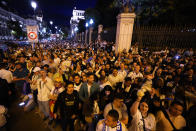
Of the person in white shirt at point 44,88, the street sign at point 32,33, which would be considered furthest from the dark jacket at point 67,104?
the street sign at point 32,33

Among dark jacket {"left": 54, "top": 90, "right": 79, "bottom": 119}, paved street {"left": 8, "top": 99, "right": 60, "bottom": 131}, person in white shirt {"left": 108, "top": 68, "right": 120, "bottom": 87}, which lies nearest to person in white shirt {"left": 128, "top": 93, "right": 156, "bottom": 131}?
dark jacket {"left": 54, "top": 90, "right": 79, "bottom": 119}

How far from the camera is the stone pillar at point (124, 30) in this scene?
29.6 ft

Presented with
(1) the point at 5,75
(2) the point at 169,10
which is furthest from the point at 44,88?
(2) the point at 169,10

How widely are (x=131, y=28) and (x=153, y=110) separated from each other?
27.6ft

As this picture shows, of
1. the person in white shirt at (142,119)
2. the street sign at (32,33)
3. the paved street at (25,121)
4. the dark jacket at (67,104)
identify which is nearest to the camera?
the person in white shirt at (142,119)

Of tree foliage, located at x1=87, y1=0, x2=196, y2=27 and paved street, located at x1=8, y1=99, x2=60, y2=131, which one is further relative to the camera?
tree foliage, located at x1=87, y1=0, x2=196, y2=27

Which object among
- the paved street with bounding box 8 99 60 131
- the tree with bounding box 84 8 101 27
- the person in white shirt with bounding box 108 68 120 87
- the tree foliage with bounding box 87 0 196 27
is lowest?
the paved street with bounding box 8 99 60 131

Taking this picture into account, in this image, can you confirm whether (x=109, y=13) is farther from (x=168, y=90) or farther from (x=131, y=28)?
(x=168, y=90)

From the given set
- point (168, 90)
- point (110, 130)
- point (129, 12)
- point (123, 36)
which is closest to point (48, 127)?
point (110, 130)

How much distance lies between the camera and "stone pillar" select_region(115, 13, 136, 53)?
9008 millimetres

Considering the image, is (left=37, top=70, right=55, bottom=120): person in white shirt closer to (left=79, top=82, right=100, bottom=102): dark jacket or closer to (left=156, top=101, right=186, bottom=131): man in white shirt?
(left=79, top=82, right=100, bottom=102): dark jacket

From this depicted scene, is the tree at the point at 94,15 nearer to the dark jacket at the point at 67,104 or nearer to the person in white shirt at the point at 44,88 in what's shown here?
the person in white shirt at the point at 44,88

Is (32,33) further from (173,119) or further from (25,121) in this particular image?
(173,119)

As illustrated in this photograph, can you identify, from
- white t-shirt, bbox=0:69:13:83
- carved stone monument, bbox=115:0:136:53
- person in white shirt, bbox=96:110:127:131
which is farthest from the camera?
carved stone monument, bbox=115:0:136:53
